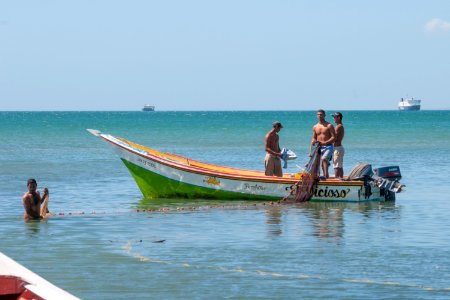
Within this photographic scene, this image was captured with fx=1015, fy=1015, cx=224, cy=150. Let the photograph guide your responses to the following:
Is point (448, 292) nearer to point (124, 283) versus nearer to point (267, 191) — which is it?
point (124, 283)

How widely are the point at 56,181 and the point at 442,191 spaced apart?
447 inches

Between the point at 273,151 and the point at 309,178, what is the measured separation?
3.19ft

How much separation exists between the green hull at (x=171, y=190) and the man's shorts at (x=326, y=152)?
1385 mm

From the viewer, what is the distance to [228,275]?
40.7ft

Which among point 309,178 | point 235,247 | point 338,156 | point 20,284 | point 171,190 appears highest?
point 338,156

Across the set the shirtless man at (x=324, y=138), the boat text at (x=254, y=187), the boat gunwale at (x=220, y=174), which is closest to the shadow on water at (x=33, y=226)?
the boat gunwale at (x=220, y=174)

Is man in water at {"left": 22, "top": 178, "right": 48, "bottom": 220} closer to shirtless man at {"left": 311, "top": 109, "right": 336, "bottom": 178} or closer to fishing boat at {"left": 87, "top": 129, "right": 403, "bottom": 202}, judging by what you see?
fishing boat at {"left": 87, "top": 129, "right": 403, "bottom": 202}

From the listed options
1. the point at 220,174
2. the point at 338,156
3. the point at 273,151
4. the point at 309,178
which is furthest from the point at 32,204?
the point at 338,156

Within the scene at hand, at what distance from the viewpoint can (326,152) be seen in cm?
2002

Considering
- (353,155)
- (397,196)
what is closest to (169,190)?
(397,196)

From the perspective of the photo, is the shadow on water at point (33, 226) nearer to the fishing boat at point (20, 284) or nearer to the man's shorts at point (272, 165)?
the man's shorts at point (272, 165)

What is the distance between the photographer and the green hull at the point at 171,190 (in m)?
21.0

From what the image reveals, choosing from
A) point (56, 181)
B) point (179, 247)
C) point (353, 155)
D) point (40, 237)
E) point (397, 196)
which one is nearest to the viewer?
point (179, 247)

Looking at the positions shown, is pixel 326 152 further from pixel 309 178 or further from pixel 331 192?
pixel 331 192
